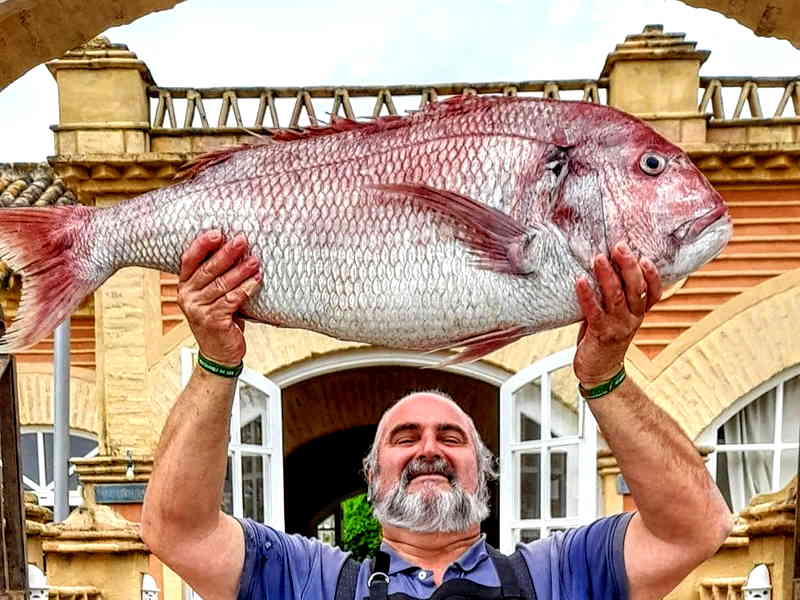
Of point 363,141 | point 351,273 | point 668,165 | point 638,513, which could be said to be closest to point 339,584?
point 638,513

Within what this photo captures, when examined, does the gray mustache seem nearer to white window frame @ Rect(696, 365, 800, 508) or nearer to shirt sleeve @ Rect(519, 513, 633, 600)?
shirt sleeve @ Rect(519, 513, 633, 600)

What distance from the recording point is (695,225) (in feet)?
4.71


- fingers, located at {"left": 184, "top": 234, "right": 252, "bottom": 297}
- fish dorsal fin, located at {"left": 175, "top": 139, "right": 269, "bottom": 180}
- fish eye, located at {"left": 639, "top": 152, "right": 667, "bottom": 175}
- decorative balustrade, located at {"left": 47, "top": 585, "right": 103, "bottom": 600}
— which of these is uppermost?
fish dorsal fin, located at {"left": 175, "top": 139, "right": 269, "bottom": 180}

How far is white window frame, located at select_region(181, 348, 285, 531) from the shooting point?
239 inches

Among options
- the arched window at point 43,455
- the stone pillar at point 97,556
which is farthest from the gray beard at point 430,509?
the arched window at point 43,455

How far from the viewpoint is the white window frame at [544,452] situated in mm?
5875

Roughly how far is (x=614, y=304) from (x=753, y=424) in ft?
18.0

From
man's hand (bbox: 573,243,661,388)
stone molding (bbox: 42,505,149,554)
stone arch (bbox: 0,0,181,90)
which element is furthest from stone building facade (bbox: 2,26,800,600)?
man's hand (bbox: 573,243,661,388)

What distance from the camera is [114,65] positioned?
630cm

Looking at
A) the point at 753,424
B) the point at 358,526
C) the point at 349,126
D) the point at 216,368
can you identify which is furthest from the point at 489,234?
the point at 358,526

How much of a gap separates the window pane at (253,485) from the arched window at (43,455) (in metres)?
2.06

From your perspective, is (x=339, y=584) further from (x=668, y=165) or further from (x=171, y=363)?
(x=171, y=363)

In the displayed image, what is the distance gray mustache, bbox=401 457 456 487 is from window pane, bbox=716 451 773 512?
4.88 metres

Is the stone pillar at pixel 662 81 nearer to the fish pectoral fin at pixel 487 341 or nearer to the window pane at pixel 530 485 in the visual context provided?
the window pane at pixel 530 485
